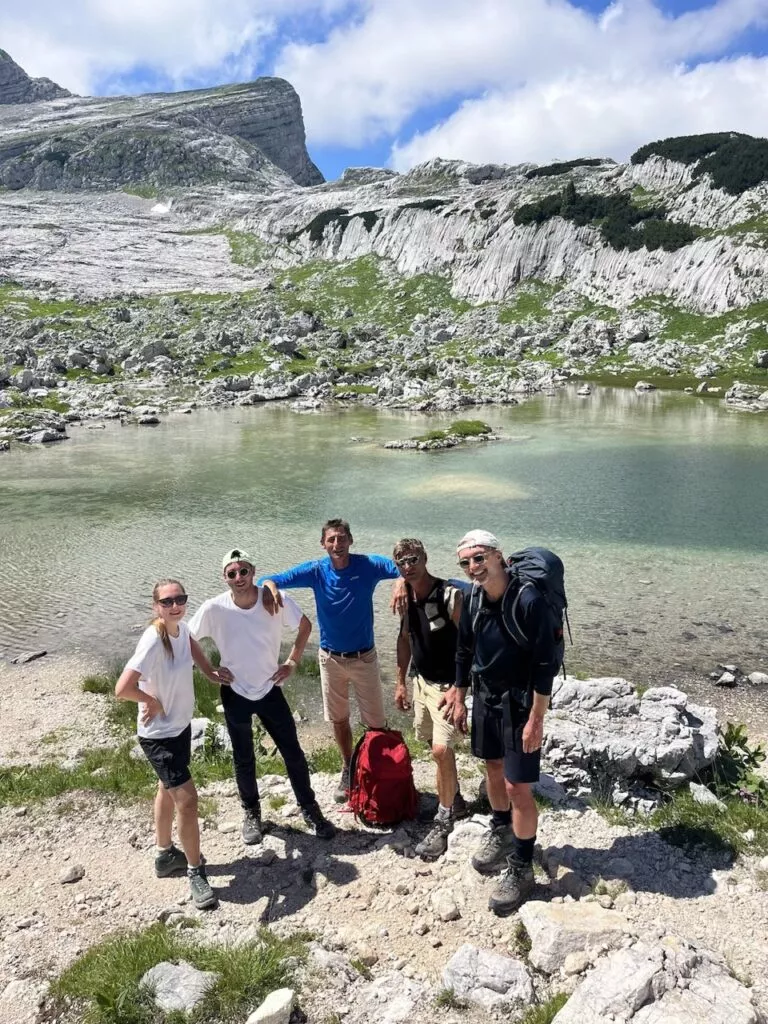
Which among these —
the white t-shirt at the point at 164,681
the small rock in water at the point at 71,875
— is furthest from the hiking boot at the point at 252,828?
the small rock in water at the point at 71,875

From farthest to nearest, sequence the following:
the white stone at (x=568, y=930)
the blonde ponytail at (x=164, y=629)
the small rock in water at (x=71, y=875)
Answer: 1. the small rock in water at (x=71, y=875)
2. the blonde ponytail at (x=164, y=629)
3. the white stone at (x=568, y=930)

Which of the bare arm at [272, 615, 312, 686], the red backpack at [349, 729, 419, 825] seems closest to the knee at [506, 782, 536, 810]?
the red backpack at [349, 729, 419, 825]

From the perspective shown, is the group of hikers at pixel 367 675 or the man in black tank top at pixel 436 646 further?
the man in black tank top at pixel 436 646

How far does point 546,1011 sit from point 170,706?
466 cm

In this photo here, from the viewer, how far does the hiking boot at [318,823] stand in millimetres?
8359

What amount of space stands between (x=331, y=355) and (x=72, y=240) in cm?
11062

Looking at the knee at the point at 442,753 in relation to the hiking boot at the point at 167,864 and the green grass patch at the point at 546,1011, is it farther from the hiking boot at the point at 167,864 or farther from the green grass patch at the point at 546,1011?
the hiking boot at the point at 167,864

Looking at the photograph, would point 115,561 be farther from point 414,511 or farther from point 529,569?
point 529,569

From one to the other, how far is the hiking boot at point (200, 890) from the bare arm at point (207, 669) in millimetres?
2026

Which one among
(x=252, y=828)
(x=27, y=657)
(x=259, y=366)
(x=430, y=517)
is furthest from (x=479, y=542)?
(x=259, y=366)

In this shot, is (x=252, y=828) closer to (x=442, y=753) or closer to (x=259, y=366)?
(x=442, y=753)

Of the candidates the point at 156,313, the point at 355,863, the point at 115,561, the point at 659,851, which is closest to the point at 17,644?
the point at 115,561

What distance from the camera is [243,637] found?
8.07 m

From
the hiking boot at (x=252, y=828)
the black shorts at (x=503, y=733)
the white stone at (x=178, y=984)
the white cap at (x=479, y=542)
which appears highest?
the white cap at (x=479, y=542)
